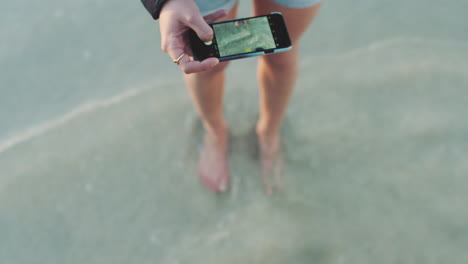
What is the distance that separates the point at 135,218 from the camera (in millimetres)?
1243

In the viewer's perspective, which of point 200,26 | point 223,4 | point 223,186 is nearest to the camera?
point 200,26

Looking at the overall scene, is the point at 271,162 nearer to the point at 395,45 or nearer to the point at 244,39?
the point at 244,39

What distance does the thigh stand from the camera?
85cm

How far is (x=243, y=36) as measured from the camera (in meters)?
0.85

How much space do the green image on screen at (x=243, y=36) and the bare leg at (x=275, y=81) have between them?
0.06 metres

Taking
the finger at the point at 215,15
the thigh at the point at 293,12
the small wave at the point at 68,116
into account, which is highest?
the finger at the point at 215,15

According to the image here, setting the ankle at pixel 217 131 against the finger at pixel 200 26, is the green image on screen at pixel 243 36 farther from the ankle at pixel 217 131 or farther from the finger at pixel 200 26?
the ankle at pixel 217 131

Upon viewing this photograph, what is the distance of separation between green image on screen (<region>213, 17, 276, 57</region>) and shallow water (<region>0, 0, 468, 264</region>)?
605 mm

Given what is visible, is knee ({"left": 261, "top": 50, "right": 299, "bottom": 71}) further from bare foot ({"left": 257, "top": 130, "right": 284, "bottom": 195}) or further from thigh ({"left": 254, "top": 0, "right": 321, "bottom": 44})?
bare foot ({"left": 257, "top": 130, "right": 284, "bottom": 195})

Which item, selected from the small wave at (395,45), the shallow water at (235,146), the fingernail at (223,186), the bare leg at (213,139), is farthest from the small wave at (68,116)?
the small wave at (395,45)

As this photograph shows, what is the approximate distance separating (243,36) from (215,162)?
57 centimetres

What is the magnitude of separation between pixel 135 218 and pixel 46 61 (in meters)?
0.73

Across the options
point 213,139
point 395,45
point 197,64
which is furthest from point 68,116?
point 395,45

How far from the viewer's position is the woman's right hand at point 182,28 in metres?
0.73
